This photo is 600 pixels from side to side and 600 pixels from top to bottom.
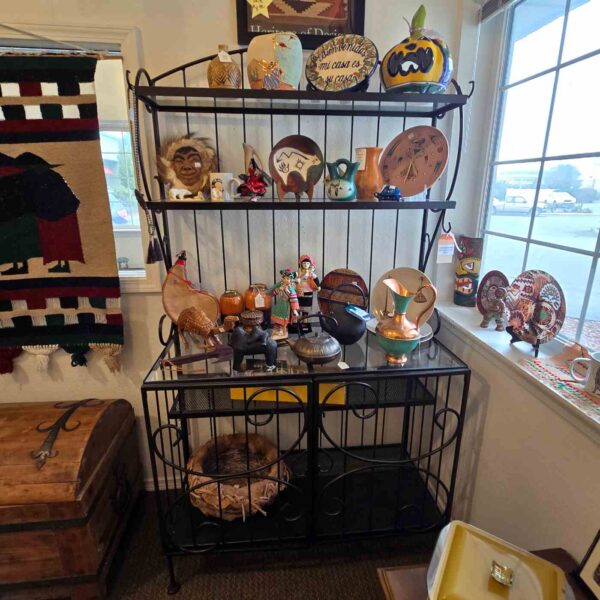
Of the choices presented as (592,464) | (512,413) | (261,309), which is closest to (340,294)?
(261,309)

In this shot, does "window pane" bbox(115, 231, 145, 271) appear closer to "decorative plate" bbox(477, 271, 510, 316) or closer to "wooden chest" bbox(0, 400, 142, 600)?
"wooden chest" bbox(0, 400, 142, 600)

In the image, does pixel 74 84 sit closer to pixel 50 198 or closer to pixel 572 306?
pixel 50 198

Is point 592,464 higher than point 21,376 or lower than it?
higher

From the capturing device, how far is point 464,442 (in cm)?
142

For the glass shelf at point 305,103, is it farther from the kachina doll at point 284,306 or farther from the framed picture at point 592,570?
the framed picture at point 592,570

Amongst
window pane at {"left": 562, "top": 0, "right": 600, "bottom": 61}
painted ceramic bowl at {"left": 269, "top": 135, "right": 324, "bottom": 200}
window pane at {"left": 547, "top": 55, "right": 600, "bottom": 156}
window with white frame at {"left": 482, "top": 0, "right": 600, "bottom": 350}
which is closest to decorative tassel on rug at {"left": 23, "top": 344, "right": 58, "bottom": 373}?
painted ceramic bowl at {"left": 269, "top": 135, "right": 324, "bottom": 200}

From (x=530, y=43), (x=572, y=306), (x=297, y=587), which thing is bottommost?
(x=297, y=587)

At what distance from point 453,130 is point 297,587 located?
1.78 metres

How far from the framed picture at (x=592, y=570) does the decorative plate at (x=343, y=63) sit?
130 cm

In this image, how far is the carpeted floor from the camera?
131 cm

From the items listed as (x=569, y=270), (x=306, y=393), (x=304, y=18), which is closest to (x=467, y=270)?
(x=569, y=270)

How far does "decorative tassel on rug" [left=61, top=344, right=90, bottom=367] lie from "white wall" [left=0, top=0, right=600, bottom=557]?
0.06 meters

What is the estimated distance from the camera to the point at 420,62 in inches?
43.9

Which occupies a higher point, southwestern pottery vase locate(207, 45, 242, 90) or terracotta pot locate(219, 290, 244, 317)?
southwestern pottery vase locate(207, 45, 242, 90)
